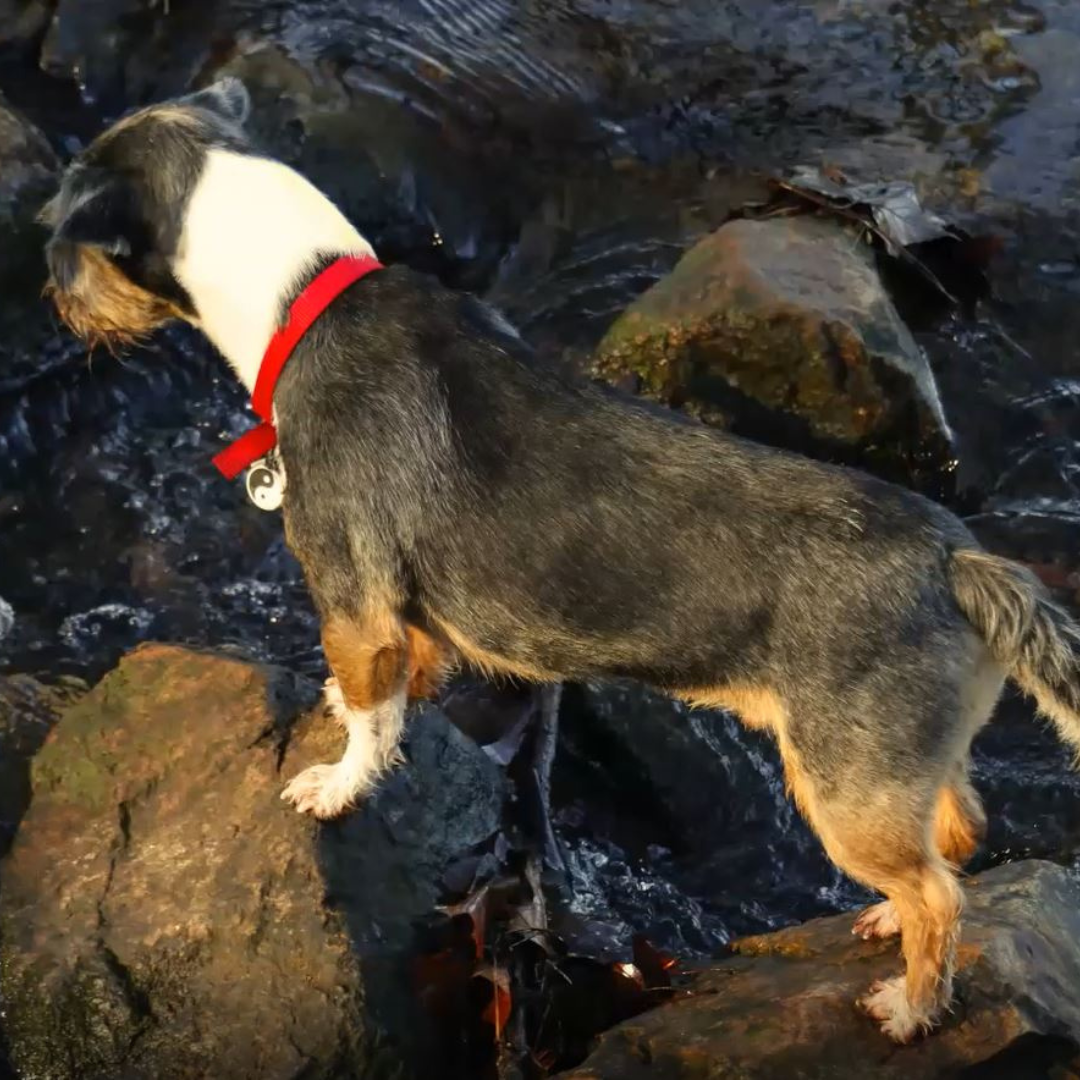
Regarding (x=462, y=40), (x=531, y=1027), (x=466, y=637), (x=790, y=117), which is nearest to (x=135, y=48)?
(x=462, y=40)

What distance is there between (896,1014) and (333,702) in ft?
6.75

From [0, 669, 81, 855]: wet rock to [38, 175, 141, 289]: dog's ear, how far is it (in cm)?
171

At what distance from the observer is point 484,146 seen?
860 centimetres

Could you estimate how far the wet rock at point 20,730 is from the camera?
4.95 metres

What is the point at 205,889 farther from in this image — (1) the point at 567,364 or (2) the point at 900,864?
(1) the point at 567,364

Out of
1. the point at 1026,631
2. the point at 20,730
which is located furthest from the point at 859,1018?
the point at 20,730

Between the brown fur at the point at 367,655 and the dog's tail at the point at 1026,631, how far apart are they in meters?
1.67

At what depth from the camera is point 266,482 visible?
453 centimetres

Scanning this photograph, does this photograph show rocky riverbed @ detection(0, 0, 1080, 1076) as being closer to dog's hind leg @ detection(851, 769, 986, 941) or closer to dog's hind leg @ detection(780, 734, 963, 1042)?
dog's hind leg @ detection(780, 734, 963, 1042)

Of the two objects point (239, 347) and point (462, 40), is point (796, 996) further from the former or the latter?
point (462, 40)

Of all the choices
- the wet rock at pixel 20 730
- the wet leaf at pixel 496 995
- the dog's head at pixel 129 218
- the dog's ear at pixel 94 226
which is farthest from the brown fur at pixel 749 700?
the wet rock at pixel 20 730

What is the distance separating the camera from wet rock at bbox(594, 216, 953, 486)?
653 cm

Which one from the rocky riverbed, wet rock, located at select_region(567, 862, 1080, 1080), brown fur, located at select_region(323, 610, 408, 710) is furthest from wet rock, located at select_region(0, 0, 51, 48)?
wet rock, located at select_region(567, 862, 1080, 1080)

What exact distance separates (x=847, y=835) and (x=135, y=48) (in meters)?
7.14
